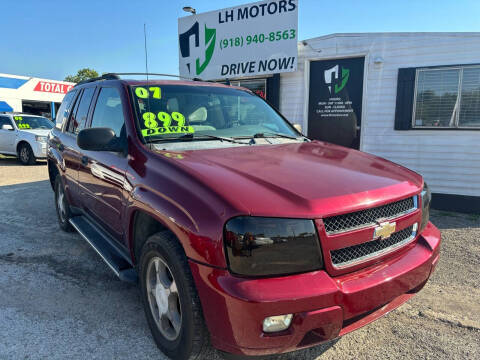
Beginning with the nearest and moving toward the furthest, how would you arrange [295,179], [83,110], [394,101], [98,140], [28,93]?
[295,179] → [98,140] → [83,110] → [394,101] → [28,93]

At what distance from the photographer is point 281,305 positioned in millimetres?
1686

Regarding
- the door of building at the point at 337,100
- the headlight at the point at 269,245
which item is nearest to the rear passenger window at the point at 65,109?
the headlight at the point at 269,245

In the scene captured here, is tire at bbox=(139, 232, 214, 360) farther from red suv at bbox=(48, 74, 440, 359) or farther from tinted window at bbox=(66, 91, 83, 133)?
tinted window at bbox=(66, 91, 83, 133)

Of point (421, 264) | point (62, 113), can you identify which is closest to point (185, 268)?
point (421, 264)

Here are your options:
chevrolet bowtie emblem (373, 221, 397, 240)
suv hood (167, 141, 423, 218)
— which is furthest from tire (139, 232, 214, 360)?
chevrolet bowtie emblem (373, 221, 397, 240)

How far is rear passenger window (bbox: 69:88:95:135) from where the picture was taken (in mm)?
3865

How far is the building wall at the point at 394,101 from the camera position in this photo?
241 inches

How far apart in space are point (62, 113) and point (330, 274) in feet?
14.4

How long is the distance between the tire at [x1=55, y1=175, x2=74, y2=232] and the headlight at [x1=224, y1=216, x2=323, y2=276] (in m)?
3.51

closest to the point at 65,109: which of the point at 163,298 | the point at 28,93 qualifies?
the point at 163,298

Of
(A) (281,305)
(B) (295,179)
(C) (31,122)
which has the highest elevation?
(C) (31,122)

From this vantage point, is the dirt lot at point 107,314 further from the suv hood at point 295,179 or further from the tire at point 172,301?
the suv hood at point 295,179

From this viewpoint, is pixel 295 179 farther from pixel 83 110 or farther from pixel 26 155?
pixel 26 155

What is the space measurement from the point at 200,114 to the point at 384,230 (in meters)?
1.86
